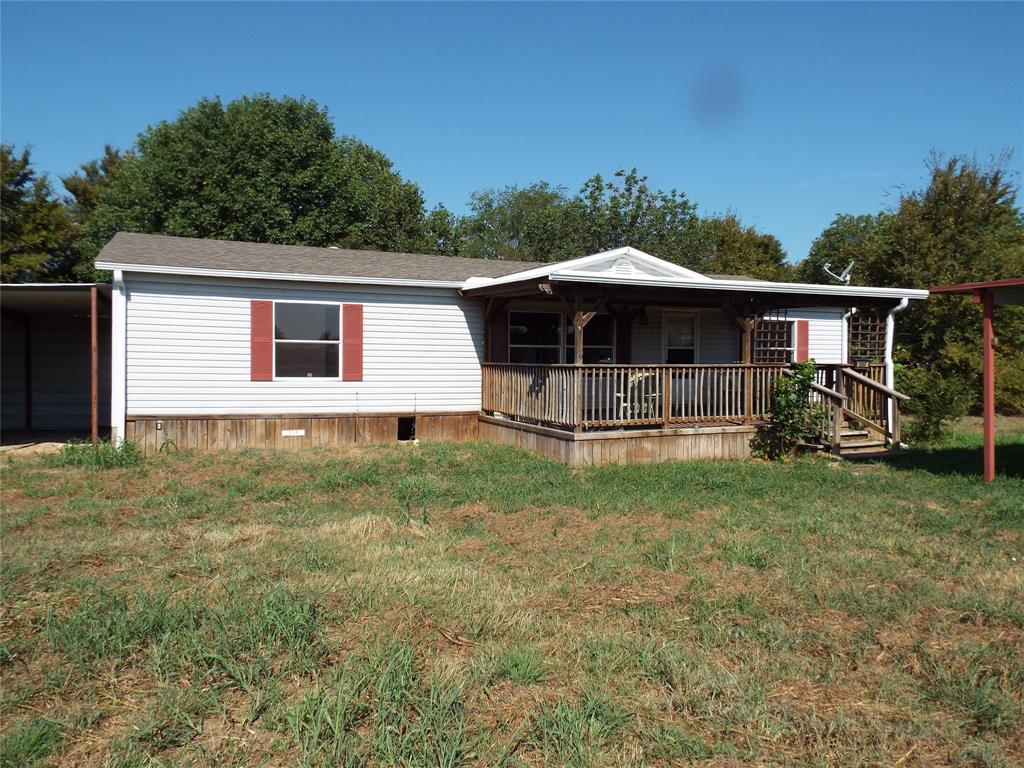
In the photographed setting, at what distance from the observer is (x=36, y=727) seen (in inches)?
119

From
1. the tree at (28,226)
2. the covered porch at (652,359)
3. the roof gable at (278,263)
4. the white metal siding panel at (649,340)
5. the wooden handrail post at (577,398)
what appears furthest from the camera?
the tree at (28,226)

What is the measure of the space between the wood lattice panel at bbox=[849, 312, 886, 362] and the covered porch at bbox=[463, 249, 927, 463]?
19 centimetres

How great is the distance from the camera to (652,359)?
14.3 meters

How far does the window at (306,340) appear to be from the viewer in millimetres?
11422

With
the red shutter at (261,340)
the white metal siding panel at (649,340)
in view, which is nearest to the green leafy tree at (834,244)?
the white metal siding panel at (649,340)

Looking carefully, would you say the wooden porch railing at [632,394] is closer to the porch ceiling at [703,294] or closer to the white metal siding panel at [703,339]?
the porch ceiling at [703,294]

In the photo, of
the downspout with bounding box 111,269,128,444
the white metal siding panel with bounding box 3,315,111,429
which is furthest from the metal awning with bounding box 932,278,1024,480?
the white metal siding panel with bounding box 3,315,111,429

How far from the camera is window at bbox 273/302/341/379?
11.4 m

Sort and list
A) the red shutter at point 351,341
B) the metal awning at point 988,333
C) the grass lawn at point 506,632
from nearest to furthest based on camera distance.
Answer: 1. the grass lawn at point 506,632
2. the metal awning at point 988,333
3. the red shutter at point 351,341

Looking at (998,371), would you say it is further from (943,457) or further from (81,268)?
(81,268)

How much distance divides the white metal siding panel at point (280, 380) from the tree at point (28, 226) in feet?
52.8

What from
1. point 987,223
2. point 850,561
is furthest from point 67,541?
point 987,223

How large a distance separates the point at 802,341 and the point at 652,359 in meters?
3.56

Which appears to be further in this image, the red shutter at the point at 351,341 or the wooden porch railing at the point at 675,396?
the red shutter at the point at 351,341
